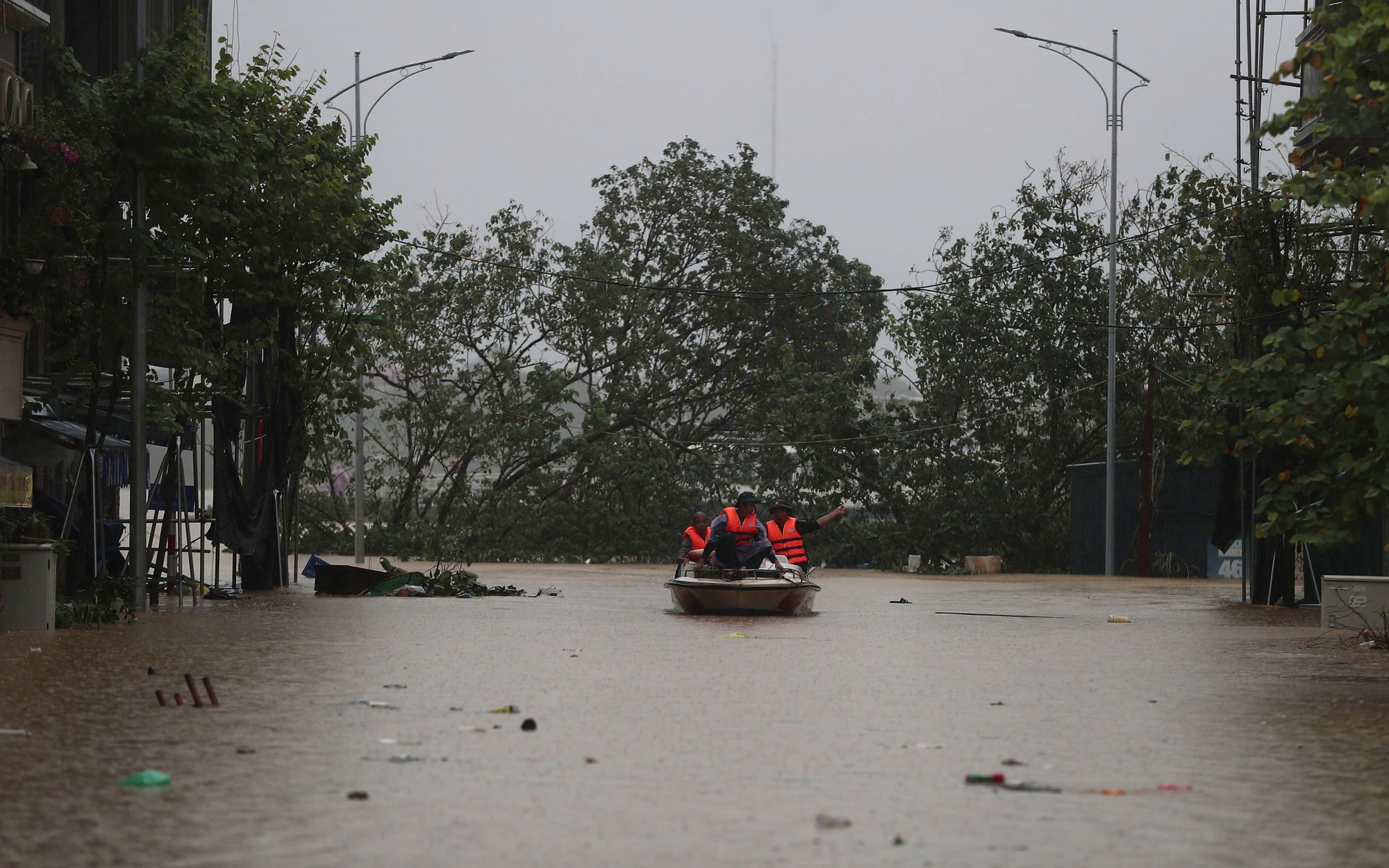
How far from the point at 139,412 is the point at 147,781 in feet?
51.1

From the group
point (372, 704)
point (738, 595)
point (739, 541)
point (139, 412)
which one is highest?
point (139, 412)

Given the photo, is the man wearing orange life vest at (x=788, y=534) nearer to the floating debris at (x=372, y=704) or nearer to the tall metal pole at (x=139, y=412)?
the tall metal pole at (x=139, y=412)

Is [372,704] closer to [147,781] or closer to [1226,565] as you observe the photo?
[147,781]

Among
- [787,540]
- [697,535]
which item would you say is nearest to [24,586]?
[697,535]

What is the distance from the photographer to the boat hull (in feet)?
79.0

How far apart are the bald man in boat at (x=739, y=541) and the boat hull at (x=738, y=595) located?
2.73 feet

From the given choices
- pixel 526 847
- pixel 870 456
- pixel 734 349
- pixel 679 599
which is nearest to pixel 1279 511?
pixel 679 599

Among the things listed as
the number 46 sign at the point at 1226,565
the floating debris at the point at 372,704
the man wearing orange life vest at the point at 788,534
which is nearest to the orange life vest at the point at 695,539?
the man wearing orange life vest at the point at 788,534

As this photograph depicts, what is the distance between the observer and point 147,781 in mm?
8094

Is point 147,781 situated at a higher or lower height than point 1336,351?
lower

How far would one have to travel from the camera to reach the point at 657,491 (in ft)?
191

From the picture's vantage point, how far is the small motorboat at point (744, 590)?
2411 cm

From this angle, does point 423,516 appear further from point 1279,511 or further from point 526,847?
point 526,847

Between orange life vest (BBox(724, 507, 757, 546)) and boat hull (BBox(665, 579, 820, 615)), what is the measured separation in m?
1.22
